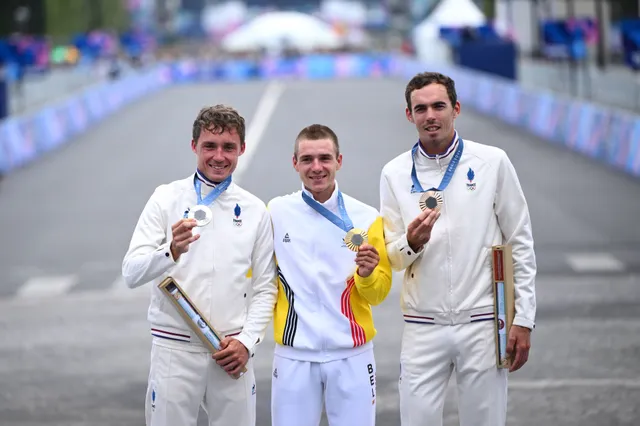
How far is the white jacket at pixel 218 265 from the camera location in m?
6.72

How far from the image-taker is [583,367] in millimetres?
11742

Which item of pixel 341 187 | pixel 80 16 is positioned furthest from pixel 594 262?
pixel 80 16

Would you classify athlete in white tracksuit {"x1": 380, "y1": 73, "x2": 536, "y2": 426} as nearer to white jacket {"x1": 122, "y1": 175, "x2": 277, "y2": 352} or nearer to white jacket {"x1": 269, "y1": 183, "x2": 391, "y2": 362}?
white jacket {"x1": 269, "y1": 183, "x2": 391, "y2": 362}

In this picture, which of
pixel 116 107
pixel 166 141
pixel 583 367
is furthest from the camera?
pixel 116 107

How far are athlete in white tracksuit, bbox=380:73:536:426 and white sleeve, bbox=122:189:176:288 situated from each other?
3.79 feet

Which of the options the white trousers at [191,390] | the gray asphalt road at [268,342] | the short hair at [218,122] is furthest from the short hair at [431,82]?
the gray asphalt road at [268,342]

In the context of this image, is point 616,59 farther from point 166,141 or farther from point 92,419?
point 92,419

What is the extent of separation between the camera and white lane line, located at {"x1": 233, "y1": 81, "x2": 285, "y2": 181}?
97.2ft

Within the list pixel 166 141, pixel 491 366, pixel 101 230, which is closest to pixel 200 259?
pixel 491 366

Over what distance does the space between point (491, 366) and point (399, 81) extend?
5874 cm

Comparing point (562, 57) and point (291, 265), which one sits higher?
point (291, 265)

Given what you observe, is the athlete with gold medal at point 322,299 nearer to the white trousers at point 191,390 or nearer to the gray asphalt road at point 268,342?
the white trousers at point 191,390

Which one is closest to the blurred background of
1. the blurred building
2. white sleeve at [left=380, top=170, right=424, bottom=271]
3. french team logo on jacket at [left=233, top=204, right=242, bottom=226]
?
white sleeve at [left=380, top=170, right=424, bottom=271]

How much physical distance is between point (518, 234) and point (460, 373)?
770 mm
